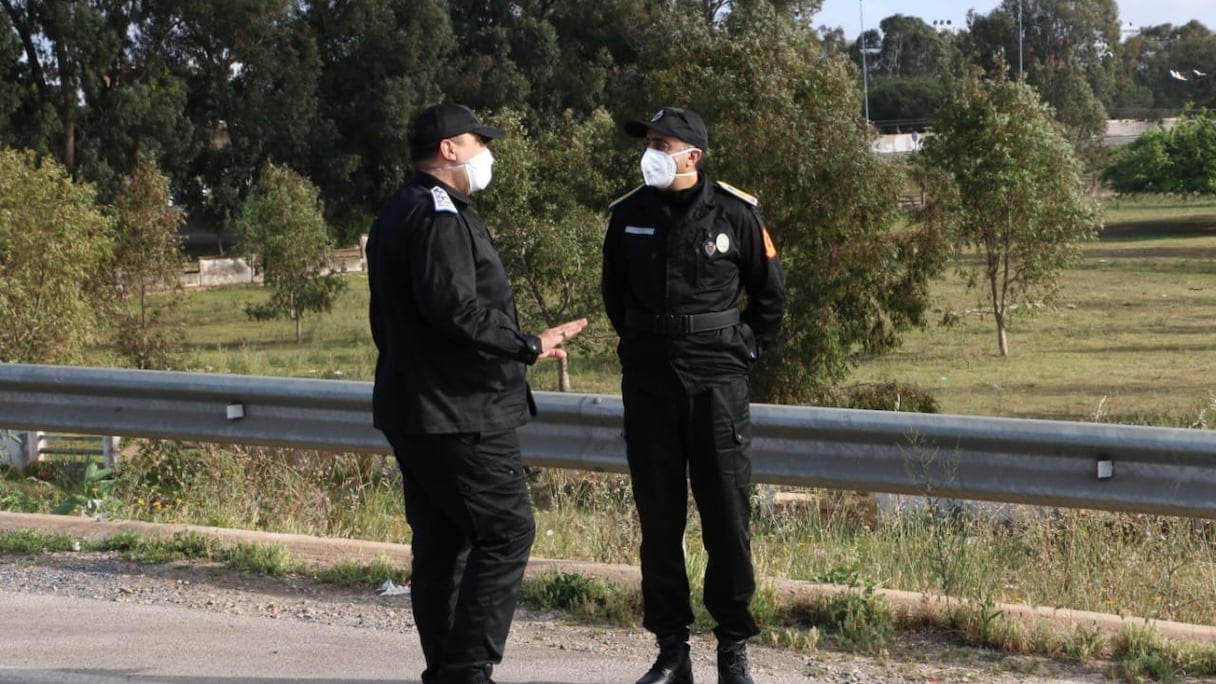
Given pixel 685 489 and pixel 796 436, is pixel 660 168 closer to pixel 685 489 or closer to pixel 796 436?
pixel 685 489

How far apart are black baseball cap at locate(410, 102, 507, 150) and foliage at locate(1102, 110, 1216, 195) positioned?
7416 cm

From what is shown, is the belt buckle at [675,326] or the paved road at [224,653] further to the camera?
the paved road at [224,653]

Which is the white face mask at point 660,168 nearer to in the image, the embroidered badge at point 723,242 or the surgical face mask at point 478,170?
the embroidered badge at point 723,242

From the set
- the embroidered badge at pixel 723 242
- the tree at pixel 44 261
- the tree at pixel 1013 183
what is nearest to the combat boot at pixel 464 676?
the embroidered badge at pixel 723 242

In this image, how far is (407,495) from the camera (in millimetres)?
4582

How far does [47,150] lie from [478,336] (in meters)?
56.2

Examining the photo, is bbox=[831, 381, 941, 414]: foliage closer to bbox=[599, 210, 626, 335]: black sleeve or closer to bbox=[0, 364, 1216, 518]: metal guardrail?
bbox=[0, 364, 1216, 518]: metal guardrail

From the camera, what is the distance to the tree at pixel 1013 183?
128 ft

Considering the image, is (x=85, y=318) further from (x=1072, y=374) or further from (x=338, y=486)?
(x=338, y=486)

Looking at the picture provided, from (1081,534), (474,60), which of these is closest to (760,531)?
(1081,534)

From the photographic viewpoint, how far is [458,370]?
14.1ft

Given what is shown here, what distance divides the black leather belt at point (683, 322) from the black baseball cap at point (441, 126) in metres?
0.74

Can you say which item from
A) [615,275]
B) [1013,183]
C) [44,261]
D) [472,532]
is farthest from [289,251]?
[472,532]

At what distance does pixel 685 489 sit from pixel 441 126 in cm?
137
